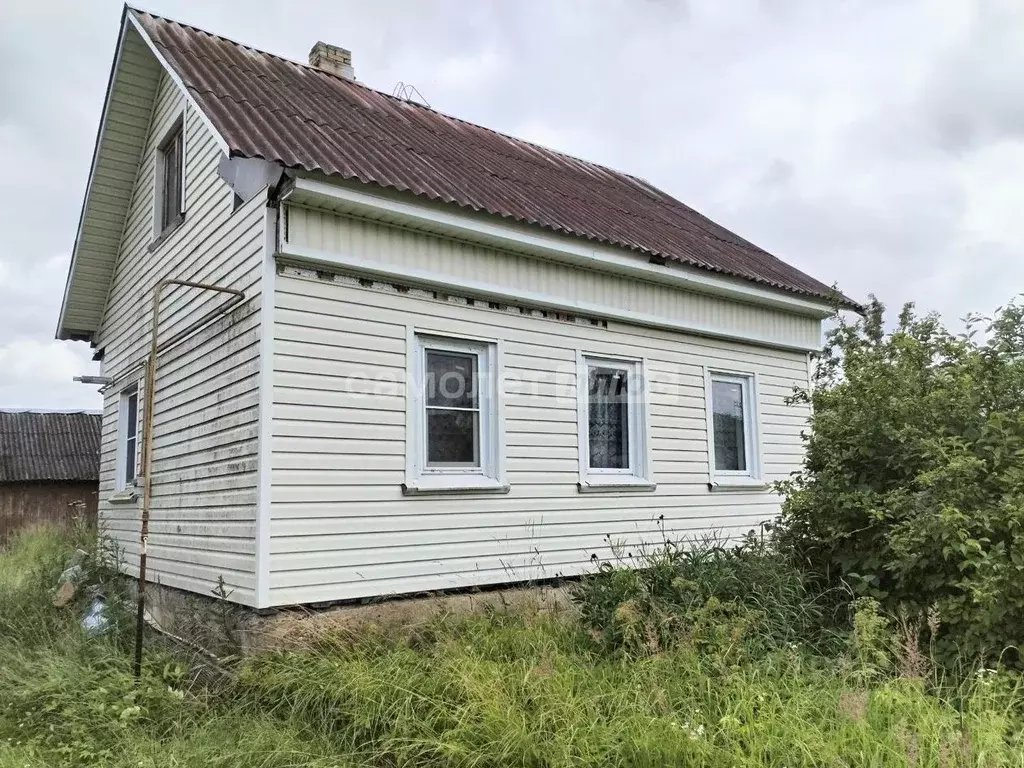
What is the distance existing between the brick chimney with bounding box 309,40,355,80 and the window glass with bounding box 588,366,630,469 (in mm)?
6012

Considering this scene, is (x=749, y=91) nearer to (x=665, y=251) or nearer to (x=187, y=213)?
(x=665, y=251)

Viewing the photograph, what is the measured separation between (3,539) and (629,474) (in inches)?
761

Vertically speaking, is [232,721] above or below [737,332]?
below

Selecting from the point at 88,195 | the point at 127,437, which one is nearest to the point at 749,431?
the point at 127,437

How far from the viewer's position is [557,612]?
6.79m

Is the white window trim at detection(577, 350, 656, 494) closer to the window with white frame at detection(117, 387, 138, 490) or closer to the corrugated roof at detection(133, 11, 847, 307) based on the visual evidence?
the corrugated roof at detection(133, 11, 847, 307)

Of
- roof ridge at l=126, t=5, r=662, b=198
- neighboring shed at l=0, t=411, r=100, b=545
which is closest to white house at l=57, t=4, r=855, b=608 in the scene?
roof ridge at l=126, t=5, r=662, b=198

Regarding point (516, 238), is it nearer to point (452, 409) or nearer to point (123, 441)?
point (452, 409)

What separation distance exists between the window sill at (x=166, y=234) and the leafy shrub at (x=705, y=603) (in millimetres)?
6007

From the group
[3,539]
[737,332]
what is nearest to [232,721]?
[737,332]

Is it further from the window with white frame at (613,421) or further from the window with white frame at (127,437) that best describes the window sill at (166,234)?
the window with white frame at (613,421)

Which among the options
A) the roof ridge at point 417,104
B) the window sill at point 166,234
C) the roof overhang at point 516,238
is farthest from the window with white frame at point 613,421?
the roof ridge at point 417,104

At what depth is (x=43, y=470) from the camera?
21.7m

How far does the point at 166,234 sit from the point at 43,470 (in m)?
16.8
